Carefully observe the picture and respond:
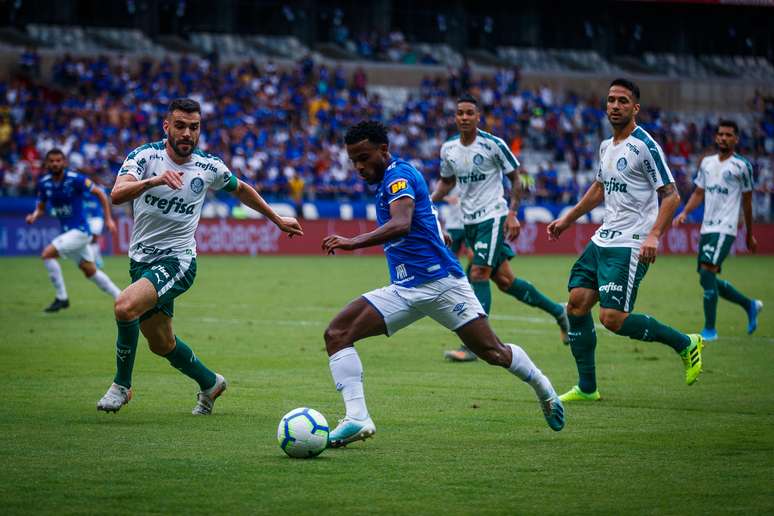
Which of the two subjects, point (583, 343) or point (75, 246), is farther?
point (75, 246)

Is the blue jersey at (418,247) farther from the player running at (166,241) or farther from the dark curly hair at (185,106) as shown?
the dark curly hair at (185,106)

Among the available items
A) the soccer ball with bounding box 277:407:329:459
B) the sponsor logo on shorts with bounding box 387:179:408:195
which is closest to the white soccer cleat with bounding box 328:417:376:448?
the soccer ball with bounding box 277:407:329:459

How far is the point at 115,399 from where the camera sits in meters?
9.26

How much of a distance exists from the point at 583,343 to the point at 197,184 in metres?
3.57

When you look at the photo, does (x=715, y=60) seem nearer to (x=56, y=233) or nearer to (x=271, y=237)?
(x=271, y=237)

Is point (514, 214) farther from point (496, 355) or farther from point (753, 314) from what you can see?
point (496, 355)

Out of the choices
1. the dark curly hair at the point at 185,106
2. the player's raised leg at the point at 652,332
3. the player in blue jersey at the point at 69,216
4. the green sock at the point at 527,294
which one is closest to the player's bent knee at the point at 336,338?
the dark curly hair at the point at 185,106

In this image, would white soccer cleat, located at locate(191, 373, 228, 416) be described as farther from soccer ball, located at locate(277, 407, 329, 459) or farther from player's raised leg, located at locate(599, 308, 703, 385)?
player's raised leg, located at locate(599, 308, 703, 385)

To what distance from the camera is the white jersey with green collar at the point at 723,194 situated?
15.7 meters

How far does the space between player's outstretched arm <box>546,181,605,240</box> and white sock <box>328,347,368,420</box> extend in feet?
9.64

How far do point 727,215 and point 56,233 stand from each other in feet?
68.9

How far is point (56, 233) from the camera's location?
32.1 m

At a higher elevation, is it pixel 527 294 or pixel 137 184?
pixel 137 184

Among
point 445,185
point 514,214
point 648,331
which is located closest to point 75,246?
point 445,185
